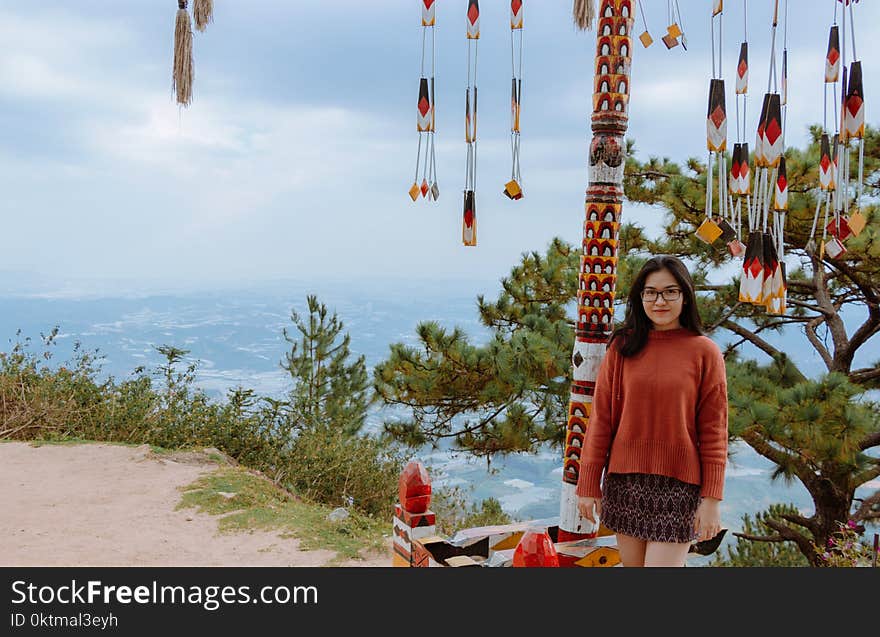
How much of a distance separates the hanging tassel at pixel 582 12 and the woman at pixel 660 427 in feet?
4.95

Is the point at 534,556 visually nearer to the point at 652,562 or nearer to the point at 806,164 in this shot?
the point at 652,562

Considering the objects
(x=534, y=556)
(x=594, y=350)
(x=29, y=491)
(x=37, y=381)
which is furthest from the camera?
(x=37, y=381)

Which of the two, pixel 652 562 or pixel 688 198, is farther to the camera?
pixel 688 198

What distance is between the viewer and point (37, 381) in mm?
7043

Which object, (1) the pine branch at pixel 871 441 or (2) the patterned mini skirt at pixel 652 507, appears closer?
(2) the patterned mini skirt at pixel 652 507

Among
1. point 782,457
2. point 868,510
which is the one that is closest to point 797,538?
point 868,510

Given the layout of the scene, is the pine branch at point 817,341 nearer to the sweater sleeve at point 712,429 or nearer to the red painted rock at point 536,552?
the sweater sleeve at point 712,429

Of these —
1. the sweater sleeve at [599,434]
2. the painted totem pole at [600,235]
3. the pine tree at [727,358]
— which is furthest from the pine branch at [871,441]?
the sweater sleeve at [599,434]

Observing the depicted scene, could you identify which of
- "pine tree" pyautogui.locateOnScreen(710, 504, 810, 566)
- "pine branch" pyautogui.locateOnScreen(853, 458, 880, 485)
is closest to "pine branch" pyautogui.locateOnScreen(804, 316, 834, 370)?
"pine branch" pyautogui.locateOnScreen(853, 458, 880, 485)

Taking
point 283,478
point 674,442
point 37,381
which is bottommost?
point 283,478

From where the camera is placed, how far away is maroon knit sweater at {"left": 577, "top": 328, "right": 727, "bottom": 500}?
2.03m

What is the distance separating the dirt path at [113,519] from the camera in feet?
12.8

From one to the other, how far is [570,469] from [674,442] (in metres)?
0.53
